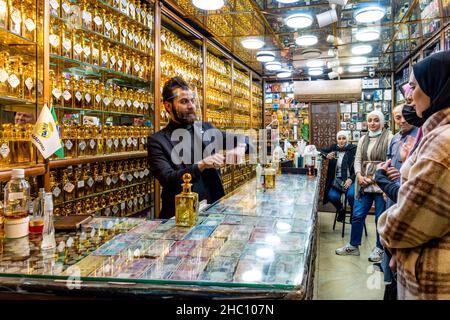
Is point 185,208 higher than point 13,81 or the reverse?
the reverse

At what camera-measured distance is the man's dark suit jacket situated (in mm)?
2025

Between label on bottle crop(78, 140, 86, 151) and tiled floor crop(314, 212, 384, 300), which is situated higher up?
label on bottle crop(78, 140, 86, 151)

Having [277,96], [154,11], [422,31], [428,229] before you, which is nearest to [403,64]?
[422,31]

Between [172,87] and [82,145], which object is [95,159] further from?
[172,87]

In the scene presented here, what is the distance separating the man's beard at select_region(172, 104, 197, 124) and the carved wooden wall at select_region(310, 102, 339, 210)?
782cm

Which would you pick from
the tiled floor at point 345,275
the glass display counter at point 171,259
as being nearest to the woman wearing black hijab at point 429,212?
the glass display counter at point 171,259

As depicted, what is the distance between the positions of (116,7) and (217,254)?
2.89 meters

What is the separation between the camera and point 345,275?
3328 millimetres

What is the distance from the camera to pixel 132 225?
151 centimetres

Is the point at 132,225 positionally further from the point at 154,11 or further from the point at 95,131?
the point at 154,11

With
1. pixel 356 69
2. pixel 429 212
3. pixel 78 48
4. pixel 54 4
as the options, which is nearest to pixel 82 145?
pixel 78 48

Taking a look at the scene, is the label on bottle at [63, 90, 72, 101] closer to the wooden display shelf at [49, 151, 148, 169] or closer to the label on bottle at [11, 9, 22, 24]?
the wooden display shelf at [49, 151, 148, 169]

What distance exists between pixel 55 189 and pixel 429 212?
8.25ft

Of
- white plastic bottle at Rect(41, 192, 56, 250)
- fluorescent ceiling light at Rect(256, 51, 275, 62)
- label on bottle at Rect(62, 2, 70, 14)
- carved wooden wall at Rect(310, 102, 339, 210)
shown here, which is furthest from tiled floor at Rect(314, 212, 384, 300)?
carved wooden wall at Rect(310, 102, 339, 210)
